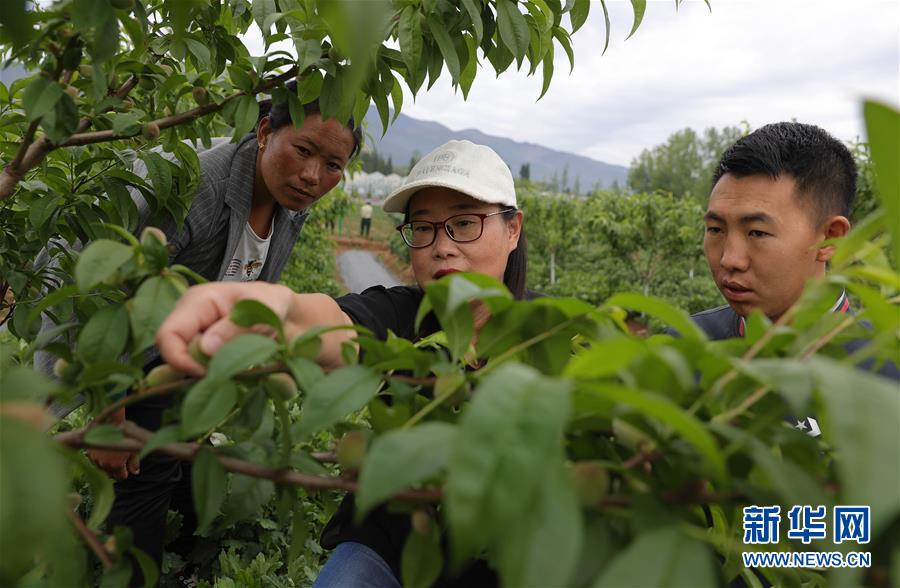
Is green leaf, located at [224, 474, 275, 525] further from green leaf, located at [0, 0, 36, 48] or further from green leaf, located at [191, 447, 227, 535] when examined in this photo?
green leaf, located at [0, 0, 36, 48]

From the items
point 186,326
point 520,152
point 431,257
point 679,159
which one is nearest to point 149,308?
point 186,326

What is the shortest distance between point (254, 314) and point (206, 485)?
140 mm

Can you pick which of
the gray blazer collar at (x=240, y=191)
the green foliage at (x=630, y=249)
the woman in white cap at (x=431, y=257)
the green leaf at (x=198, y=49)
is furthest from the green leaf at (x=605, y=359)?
the green foliage at (x=630, y=249)

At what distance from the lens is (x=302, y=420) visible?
431mm

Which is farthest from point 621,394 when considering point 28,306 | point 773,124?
point 773,124

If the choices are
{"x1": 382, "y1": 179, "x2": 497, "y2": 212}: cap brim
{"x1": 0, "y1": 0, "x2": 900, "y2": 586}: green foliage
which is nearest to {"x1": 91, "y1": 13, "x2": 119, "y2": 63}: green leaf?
{"x1": 0, "y1": 0, "x2": 900, "y2": 586}: green foliage

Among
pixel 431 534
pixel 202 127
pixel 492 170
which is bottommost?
pixel 431 534

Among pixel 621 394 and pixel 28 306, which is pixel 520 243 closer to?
pixel 28 306

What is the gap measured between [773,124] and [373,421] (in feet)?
4.43

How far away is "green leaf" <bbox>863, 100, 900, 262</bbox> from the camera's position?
329 mm

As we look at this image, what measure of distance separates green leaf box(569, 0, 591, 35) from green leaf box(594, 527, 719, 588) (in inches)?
38.2

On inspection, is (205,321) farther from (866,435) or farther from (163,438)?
(866,435)

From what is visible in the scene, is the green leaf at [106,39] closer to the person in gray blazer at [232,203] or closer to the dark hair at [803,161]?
the person in gray blazer at [232,203]

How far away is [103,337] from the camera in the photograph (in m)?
0.53
